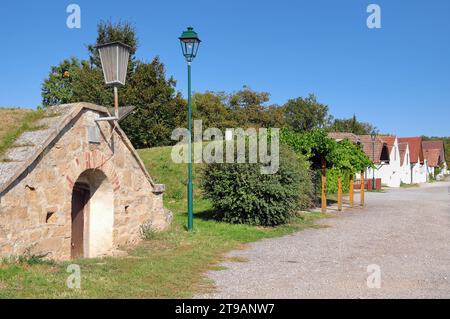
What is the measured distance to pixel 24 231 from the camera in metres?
7.21

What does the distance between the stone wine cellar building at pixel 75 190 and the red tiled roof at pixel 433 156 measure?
7557 cm

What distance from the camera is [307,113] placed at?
6931 cm

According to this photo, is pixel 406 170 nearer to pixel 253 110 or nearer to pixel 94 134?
pixel 253 110

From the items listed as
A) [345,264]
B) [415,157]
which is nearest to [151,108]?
[345,264]

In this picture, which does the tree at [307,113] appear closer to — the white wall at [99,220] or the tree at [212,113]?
the tree at [212,113]

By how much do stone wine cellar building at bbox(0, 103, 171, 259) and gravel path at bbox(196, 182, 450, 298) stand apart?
264 centimetres

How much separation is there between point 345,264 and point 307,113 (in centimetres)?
6244

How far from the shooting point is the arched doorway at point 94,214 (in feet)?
31.0

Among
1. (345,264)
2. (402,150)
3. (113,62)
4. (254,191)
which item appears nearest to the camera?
(345,264)

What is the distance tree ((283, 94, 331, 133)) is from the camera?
69375mm

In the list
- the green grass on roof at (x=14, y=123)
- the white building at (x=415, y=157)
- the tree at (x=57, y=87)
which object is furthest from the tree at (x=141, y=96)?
the white building at (x=415, y=157)

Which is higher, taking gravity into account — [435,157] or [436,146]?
[436,146]
